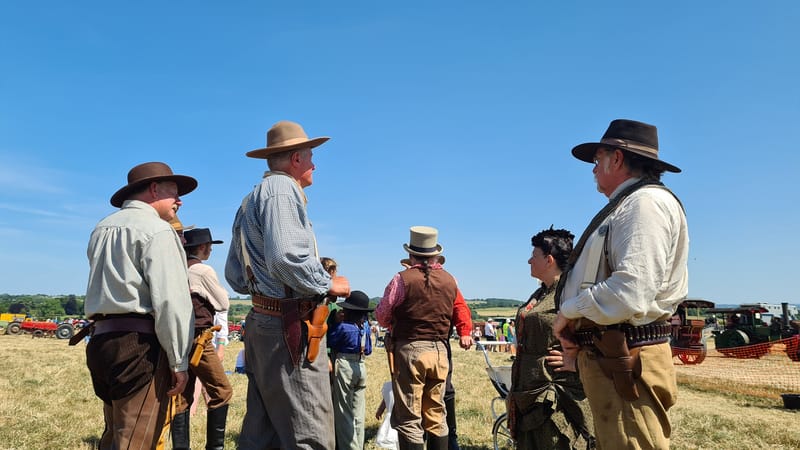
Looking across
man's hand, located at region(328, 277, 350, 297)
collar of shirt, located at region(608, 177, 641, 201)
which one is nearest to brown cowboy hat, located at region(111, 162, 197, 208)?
man's hand, located at region(328, 277, 350, 297)

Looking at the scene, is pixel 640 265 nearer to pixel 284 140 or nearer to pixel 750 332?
pixel 284 140

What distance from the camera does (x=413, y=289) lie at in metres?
5.43

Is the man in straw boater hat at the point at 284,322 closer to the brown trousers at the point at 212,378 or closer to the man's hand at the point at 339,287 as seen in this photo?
the man's hand at the point at 339,287

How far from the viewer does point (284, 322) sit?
2.97 m

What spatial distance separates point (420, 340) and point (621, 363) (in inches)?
116

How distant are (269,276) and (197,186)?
1216mm

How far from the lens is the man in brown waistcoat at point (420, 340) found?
5.13 meters

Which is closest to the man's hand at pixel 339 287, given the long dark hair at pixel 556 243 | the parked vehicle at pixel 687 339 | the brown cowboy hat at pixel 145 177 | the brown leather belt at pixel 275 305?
the brown leather belt at pixel 275 305

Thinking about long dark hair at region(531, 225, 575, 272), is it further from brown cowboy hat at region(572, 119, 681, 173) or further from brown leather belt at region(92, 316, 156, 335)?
brown leather belt at region(92, 316, 156, 335)

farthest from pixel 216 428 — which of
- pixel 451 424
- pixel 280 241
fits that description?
pixel 280 241

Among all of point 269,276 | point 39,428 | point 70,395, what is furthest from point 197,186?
point 70,395

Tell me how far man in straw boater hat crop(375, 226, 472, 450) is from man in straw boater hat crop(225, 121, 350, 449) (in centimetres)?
224

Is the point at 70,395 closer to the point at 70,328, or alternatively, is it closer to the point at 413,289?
the point at 413,289

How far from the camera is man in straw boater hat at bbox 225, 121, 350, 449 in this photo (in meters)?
2.90
